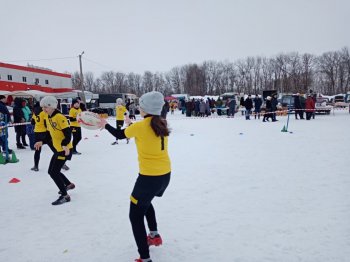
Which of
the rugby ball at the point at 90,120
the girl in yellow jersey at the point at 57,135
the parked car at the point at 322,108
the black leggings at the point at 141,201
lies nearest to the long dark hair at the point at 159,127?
the black leggings at the point at 141,201

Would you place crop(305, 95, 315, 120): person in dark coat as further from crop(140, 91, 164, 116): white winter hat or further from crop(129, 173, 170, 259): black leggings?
crop(129, 173, 170, 259): black leggings

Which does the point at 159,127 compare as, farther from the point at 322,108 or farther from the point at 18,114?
the point at 322,108

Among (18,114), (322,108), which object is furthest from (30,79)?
(322,108)

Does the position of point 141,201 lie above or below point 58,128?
below

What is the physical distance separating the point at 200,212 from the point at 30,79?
54.4m

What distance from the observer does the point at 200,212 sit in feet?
14.8

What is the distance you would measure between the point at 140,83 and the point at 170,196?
103818 mm

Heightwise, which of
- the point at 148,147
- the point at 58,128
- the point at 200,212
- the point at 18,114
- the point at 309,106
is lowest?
the point at 200,212

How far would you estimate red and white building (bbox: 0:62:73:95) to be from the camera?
44.2 meters

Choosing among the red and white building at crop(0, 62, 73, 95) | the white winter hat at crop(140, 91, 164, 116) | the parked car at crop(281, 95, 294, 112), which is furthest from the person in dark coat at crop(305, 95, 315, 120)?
the red and white building at crop(0, 62, 73, 95)

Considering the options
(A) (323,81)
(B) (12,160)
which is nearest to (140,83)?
(A) (323,81)

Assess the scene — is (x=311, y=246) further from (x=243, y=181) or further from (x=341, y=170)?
(x=341, y=170)

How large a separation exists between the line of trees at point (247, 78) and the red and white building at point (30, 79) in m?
41.6

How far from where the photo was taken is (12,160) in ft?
28.7
